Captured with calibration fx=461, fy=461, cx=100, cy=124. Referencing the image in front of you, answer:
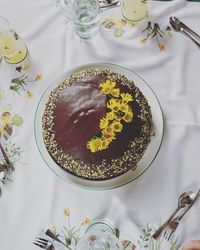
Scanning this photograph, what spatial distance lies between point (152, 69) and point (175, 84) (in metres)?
0.07

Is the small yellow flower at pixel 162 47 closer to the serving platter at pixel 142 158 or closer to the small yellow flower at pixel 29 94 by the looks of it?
the serving platter at pixel 142 158

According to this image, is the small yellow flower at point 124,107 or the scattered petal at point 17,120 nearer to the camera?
the small yellow flower at point 124,107

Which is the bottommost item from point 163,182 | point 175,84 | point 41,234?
point 41,234

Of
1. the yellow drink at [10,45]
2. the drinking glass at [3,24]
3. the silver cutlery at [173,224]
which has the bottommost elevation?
the silver cutlery at [173,224]

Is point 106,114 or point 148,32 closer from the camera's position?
point 106,114

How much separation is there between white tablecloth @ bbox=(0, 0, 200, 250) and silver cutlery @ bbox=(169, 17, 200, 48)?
0.02 m

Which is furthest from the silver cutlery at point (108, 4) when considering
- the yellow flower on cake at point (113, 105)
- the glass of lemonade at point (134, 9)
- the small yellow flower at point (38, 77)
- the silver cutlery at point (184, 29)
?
the yellow flower on cake at point (113, 105)

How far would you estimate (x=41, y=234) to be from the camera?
41.6 inches

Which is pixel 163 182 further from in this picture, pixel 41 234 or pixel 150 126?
pixel 41 234

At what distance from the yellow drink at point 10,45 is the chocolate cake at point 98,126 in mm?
205

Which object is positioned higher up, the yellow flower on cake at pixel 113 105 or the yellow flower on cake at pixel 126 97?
the yellow flower on cake at pixel 126 97

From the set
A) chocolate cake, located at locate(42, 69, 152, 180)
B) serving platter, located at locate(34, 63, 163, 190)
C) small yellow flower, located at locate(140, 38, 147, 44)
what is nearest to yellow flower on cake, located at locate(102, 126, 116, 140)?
chocolate cake, located at locate(42, 69, 152, 180)

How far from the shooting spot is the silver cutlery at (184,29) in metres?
1.18

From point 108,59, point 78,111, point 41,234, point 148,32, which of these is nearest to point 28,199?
point 41,234
